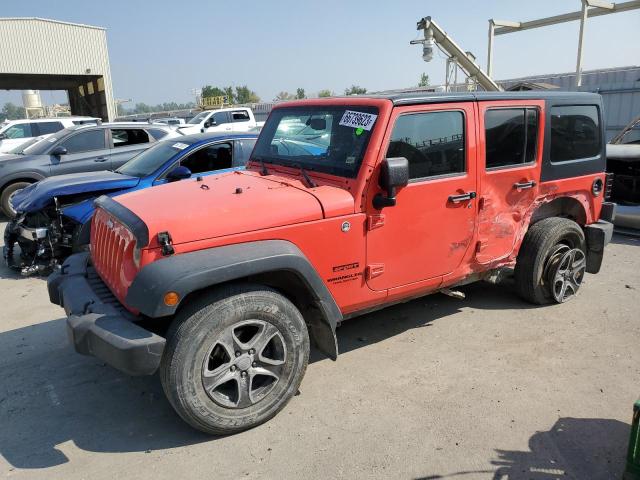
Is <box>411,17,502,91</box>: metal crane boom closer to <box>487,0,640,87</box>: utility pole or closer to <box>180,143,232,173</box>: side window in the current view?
<box>487,0,640,87</box>: utility pole

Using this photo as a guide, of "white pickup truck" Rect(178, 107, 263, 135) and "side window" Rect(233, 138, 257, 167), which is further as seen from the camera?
"white pickup truck" Rect(178, 107, 263, 135)

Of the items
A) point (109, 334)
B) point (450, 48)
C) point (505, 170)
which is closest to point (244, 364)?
point (109, 334)

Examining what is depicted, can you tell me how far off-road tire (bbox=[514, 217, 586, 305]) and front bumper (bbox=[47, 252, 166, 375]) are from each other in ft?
10.9

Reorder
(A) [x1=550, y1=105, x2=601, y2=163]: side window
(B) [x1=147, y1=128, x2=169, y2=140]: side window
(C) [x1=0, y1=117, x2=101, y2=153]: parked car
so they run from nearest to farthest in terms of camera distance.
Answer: (A) [x1=550, y1=105, x2=601, y2=163]: side window < (B) [x1=147, y1=128, x2=169, y2=140]: side window < (C) [x1=0, y1=117, x2=101, y2=153]: parked car

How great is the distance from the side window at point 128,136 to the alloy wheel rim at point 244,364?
24.3 ft

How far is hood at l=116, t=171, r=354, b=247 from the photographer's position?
2.83 metres

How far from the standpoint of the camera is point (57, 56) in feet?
96.0

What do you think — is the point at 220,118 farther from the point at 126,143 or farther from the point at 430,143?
the point at 430,143

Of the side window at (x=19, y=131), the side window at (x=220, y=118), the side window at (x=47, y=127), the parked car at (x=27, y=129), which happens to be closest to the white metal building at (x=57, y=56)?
the side window at (x=220, y=118)

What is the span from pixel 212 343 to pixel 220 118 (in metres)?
18.4

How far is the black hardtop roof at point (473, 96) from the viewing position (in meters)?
3.51

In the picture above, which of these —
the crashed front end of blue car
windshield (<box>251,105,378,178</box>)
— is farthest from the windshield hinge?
the crashed front end of blue car

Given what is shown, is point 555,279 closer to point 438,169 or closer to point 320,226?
point 438,169

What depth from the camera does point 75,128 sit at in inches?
363
